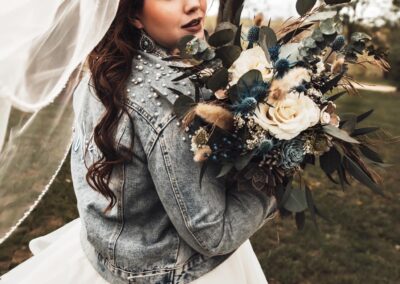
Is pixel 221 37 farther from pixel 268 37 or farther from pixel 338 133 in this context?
pixel 338 133

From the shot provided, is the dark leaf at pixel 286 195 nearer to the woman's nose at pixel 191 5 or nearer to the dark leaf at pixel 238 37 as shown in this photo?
the dark leaf at pixel 238 37

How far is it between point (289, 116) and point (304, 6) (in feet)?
1.33

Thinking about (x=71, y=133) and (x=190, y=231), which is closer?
(x=190, y=231)

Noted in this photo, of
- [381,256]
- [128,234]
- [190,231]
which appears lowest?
[381,256]

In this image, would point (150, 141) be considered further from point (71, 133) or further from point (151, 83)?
point (71, 133)

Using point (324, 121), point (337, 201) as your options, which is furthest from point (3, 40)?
point (337, 201)

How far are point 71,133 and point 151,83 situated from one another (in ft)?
1.66

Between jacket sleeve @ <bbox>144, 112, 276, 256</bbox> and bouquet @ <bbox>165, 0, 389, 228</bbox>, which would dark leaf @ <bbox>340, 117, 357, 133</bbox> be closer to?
bouquet @ <bbox>165, 0, 389, 228</bbox>

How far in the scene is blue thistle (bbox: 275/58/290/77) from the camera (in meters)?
1.55

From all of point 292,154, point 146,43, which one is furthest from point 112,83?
point 292,154

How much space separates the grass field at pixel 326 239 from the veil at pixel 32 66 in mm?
2360

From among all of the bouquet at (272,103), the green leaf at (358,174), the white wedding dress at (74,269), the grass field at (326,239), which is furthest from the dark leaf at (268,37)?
the grass field at (326,239)

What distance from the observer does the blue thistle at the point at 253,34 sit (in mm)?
1674

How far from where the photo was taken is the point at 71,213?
17.6ft
